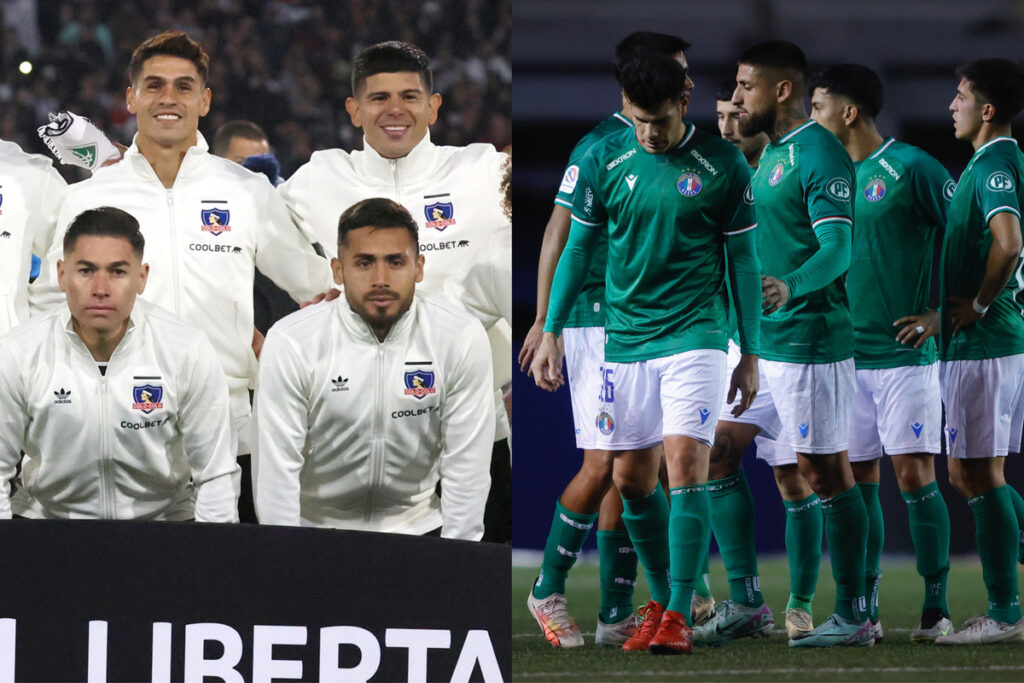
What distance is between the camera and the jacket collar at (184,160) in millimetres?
4527

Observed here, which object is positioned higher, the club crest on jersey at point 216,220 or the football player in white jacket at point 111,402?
the club crest on jersey at point 216,220

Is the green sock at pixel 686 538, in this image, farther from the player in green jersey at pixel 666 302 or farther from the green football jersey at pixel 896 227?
the green football jersey at pixel 896 227

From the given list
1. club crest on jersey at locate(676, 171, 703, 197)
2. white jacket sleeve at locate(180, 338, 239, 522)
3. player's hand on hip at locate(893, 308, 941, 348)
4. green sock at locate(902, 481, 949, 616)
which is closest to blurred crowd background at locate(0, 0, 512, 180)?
club crest on jersey at locate(676, 171, 703, 197)

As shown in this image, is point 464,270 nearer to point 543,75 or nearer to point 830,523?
point 543,75

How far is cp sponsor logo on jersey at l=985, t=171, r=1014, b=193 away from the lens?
4.75 m

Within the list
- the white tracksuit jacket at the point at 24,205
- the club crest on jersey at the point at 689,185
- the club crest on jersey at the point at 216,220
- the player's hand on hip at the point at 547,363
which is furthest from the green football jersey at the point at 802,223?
the white tracksuit jacket at the point at 24,205

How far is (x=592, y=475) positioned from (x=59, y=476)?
69.4 inches

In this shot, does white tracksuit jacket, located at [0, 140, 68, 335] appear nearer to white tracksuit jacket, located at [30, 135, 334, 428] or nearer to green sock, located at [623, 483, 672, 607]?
white tracksuit jacket, located at [30, 135, 334, 428]

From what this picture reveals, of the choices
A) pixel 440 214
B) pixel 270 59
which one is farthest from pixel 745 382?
pixel 270 59

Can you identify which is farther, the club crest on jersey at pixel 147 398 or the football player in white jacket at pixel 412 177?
the football player in white jacket at pixel 412 177

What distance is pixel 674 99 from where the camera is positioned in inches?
181

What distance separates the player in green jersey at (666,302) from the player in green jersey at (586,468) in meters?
0.10

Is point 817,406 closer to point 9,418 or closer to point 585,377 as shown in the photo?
point 585,377

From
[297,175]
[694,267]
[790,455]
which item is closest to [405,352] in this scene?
[297,175]
